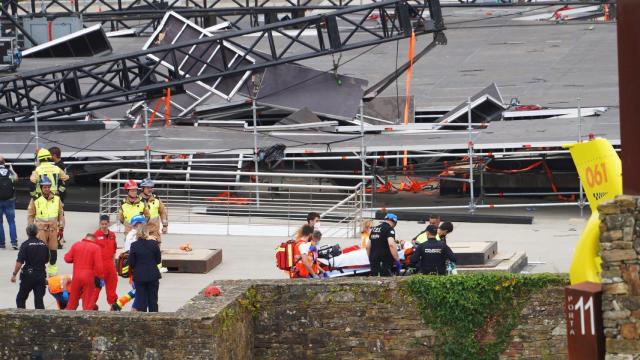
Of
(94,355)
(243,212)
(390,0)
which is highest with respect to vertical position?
(390,0)

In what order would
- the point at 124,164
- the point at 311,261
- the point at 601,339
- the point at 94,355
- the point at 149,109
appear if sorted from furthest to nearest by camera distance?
the point at 149,109, the point at 124,164, the point at 311,261, the point at 94,355, the point at 601,339

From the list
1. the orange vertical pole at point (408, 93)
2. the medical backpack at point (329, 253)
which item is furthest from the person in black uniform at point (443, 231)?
the orange vertical pole at point (408, 93)

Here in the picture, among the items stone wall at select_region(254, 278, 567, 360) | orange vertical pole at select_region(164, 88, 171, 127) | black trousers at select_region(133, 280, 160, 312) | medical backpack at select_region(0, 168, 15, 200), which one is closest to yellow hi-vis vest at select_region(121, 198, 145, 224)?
medical backpack at select_region(0, 168, 15, 200)

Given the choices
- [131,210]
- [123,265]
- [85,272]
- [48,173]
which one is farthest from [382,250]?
[48,173]

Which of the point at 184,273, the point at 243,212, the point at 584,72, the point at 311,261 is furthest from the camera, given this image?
the point at 584,72

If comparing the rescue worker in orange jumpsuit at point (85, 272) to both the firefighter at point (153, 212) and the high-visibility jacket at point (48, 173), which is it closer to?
the firefighter at point (153, 212)

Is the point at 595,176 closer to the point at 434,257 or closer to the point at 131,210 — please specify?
the point at 434,257

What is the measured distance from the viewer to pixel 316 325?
17.4m

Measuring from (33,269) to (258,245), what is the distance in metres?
5.56

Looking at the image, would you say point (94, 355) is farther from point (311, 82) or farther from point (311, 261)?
point (311, 82)

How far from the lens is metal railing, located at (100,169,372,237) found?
24.2 metres

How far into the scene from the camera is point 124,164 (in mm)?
27203

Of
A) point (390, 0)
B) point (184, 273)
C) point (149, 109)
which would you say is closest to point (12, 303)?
point (184, 273)

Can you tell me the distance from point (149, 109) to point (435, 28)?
5818 millimetres
